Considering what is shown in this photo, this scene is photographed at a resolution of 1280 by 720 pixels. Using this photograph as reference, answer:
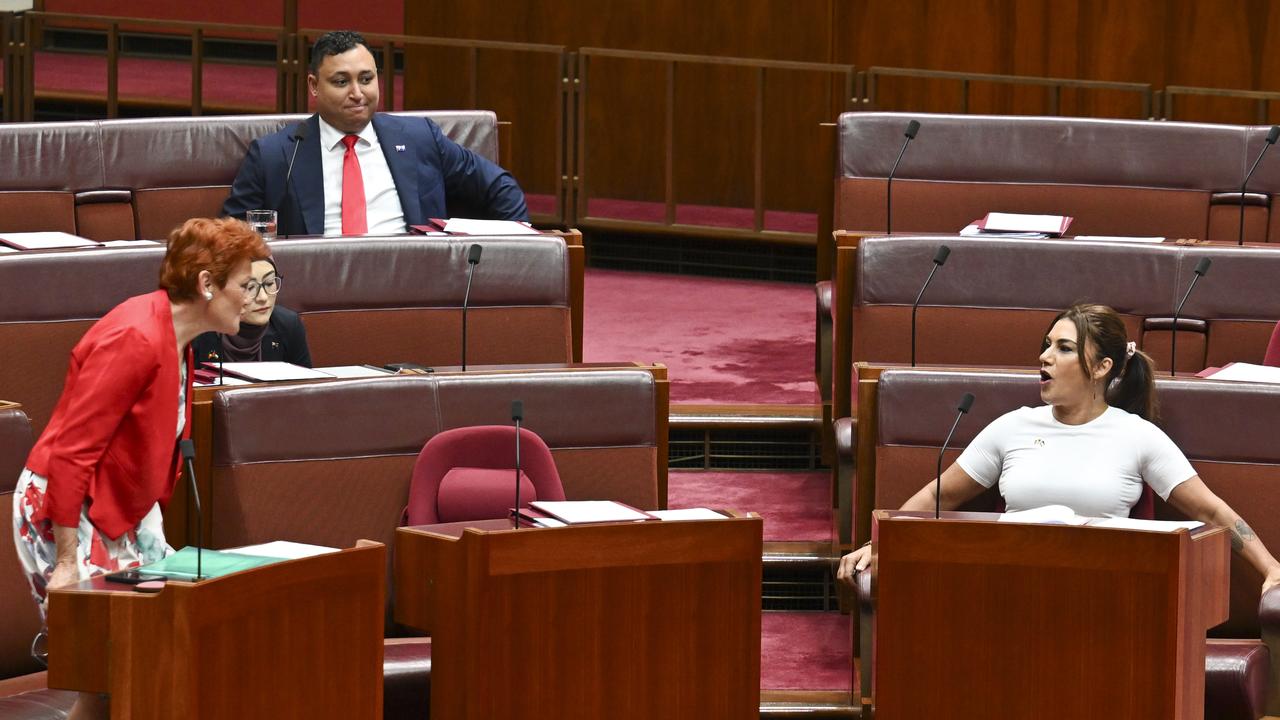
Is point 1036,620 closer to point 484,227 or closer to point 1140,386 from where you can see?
point 1140,386

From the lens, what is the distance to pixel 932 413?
2.53 m

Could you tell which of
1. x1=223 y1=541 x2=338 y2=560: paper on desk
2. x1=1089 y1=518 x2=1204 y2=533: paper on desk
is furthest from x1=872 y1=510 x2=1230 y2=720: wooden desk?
x1=223 y1=541 x2=338 y2=560: paper on desk

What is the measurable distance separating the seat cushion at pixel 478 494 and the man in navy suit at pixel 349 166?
3.12 feet

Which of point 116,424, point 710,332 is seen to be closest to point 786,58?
point 710,332

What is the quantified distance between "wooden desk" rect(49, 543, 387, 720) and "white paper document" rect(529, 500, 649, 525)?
0.24m

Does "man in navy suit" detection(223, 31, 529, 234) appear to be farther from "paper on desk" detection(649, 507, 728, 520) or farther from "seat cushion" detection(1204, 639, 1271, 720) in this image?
"seat cushion" detection(1204, 639, 1271, 720)

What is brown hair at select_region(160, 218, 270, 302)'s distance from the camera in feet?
6.73

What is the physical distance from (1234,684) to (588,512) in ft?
2.70

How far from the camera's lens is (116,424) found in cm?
198

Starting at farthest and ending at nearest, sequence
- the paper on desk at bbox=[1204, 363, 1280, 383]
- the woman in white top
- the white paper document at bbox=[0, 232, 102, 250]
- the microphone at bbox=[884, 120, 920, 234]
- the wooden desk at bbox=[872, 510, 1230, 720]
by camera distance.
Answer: the microphone at bbox=[884, 120, 920, 234] < the white paper document at bbox=[0, 232, 102, 250] < the paper on desk at bbox=[1204, 363, 1280, 383] < the woman in white top < the wooden desk at bbox=[872, 510, 1230, 720]

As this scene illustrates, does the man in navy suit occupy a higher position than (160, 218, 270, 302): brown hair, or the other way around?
the man in navy suit

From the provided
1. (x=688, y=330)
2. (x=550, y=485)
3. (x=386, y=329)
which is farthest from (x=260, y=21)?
(x=550, y=485)

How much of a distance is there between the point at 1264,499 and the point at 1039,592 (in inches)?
21.7

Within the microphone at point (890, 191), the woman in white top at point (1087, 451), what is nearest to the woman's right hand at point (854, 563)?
the woman in white top at point (1087, 451)
